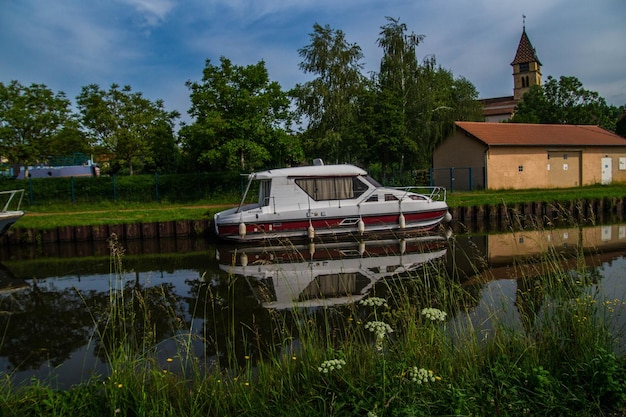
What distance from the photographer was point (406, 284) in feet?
30.5

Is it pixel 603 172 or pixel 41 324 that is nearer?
pixel 41 324

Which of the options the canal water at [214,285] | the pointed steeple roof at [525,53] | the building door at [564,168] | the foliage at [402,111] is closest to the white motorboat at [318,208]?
the canal water at [214,285]

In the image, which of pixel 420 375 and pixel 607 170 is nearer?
pixel 420 375

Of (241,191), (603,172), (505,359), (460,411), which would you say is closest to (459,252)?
(505,359)

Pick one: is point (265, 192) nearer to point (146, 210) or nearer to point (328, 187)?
point (328, 187)

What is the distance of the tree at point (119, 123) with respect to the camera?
86.0 feet

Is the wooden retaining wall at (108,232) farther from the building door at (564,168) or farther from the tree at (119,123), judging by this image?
the building door at (564,168)

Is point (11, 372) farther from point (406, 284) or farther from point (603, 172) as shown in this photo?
point (603, 172)

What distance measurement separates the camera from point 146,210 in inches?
833

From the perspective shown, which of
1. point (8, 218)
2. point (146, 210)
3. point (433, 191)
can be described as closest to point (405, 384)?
point (433, 191)

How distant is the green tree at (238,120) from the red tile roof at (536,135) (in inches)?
458

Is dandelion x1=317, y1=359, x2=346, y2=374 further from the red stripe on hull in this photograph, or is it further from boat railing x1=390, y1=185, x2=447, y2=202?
boat railing x1=390, y1=185, x2=447, y2=202

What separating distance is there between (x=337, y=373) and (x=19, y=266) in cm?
1295

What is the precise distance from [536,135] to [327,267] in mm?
23520
